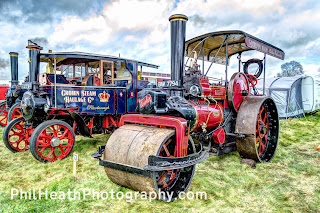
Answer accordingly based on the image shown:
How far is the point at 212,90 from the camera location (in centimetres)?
412

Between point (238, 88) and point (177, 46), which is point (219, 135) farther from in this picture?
point (177, 46)

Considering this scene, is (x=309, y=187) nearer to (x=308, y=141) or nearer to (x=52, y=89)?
(x=308, y=141)

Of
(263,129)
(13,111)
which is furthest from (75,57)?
(263,129)

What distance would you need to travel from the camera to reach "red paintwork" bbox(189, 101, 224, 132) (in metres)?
3.76

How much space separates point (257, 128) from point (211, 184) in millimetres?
1649

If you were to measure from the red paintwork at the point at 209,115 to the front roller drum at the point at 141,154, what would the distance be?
105cm

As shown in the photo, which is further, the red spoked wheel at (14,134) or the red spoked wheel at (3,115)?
the red spoked wheel at (3,115)

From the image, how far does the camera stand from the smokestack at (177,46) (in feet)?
12.4

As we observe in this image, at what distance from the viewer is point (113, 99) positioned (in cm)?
574

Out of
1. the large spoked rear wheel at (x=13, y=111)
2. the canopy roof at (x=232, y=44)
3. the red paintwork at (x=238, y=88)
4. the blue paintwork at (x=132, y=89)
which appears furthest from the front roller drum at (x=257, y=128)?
the large spoked rear wheel at (x=13, y=111)

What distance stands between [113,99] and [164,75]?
20226 mm

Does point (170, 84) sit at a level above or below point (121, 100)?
above

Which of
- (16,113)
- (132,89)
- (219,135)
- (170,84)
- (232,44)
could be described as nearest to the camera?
(170,84)

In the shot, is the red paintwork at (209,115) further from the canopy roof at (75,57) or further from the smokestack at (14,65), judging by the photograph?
the smokestack at (14,65)
